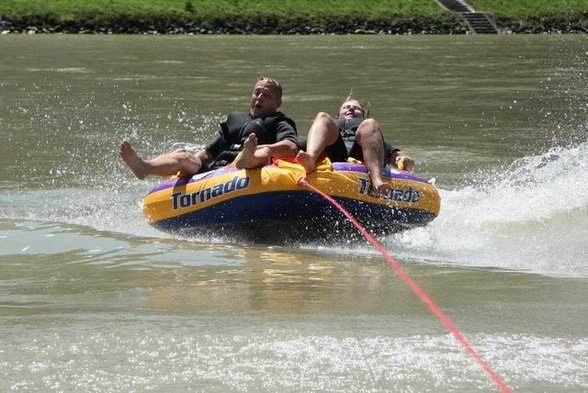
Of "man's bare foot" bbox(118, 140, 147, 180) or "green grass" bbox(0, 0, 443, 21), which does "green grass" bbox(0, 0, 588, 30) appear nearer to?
"green grass" bbox(0, 0, 443, 21)

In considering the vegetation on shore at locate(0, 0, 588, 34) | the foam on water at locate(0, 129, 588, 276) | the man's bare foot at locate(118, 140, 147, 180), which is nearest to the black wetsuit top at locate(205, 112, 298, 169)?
the man's bare foot at locate(118, 140, 147, 180)

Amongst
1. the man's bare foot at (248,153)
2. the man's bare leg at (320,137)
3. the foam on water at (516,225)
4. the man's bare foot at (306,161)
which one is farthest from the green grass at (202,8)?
the man's bare foot at (306,161)

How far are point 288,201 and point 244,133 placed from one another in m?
0.95

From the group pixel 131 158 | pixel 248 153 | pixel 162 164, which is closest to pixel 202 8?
pixel 162 164

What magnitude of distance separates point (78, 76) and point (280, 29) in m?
25.1

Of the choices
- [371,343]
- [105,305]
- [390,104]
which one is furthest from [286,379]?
[390,104]

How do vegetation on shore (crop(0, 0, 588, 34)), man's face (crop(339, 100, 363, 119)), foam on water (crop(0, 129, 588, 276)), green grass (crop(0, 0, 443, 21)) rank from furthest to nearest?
1. green grass (crop(0, 0, 443, 21))
2. vegetation on shore (crop(0, 0, 588, 34))
3. man's face (crop(339, 100, 363, 119))
4. foam on water (crop(0, 129, 588, 276))

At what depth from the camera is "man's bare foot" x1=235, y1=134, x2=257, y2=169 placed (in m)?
7.93

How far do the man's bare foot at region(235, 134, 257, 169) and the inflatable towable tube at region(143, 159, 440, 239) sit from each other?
0.08 meters

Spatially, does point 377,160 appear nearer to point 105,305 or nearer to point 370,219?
point 370,219

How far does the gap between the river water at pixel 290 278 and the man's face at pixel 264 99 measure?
114cm

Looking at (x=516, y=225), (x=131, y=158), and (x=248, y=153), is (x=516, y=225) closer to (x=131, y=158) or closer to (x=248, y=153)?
(x=248, y=153)

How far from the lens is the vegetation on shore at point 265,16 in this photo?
151ft

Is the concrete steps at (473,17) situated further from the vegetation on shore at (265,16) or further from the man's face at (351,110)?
the man's face at (351,110)
